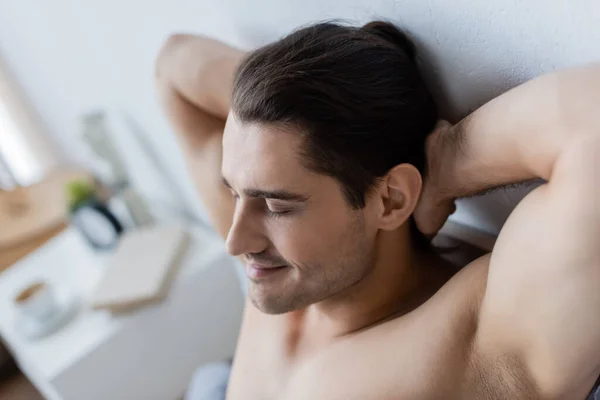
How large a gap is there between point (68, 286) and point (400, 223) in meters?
1.04

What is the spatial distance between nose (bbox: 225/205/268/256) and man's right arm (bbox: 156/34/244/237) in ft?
0.85

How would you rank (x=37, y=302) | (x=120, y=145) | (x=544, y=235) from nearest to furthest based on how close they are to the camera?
(x=544, y=235) → (x=37, y=302) → (x=120, y=145)

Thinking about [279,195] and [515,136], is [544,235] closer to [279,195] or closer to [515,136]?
[515,136]

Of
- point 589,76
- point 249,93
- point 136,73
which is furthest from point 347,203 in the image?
point 136,73

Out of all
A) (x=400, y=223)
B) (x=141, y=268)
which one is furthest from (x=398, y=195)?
(x=141, y=268)

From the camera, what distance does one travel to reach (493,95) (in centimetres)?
68

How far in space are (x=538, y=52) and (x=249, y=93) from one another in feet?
1.09

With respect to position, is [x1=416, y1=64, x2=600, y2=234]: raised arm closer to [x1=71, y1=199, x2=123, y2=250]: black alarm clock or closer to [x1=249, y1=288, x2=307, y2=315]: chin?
[x1=249, y1=288, x2=307, y2=315]: chin

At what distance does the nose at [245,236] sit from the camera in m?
0.72

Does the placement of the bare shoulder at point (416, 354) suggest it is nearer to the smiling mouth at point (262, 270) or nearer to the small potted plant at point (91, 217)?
the smiling mouth at point (262, 270)

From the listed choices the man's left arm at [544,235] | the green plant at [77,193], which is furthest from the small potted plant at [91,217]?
the man's left arm at [544,235]

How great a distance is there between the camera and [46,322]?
1301 millimetres

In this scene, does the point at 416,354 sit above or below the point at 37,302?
above

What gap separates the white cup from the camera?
129cm
